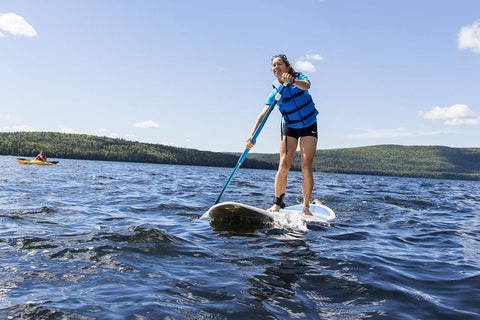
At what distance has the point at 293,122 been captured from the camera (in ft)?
21.9

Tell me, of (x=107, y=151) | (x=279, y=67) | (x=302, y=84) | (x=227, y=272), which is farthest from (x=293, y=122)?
(x=107, y=151)

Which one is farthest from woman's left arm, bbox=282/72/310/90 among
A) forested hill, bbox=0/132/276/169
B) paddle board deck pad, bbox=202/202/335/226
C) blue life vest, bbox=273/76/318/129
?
forested hill, bbox=0/132/276/169

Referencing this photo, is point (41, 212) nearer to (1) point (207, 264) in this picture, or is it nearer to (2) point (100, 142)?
(1) point (207, 264)

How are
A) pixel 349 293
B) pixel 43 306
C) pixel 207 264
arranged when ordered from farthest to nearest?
pixel 207 264 → pixel 349 293 → pixel 43 306

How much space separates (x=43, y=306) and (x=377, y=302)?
8.95 feet

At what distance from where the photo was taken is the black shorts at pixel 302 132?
667cm

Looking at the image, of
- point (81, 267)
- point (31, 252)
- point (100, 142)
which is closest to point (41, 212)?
point (31, 252)

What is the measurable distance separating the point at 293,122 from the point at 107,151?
173108 mm

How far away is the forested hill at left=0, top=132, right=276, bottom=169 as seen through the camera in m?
141

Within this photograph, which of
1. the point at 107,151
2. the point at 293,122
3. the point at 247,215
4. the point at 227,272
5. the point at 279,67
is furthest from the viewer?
the point at 107,151

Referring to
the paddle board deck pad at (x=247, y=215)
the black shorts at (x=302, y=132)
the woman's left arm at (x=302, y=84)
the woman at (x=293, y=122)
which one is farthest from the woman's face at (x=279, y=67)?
the paddle board deck pad at (x=247, y=215)

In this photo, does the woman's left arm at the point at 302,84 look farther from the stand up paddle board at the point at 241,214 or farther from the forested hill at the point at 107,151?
the forested hill at the point at 107,151

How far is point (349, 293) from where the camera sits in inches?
119

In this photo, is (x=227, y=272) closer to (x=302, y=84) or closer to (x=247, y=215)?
(x=247, y=215)
